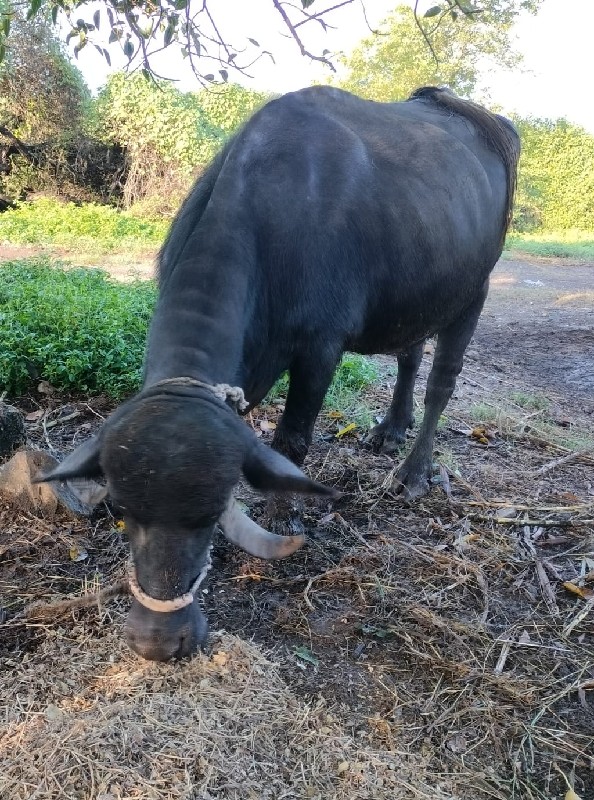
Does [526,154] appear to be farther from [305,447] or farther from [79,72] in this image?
[305,447]

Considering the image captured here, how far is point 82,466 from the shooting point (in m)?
2.23

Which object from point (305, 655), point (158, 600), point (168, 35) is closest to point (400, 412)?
point (305, 655)

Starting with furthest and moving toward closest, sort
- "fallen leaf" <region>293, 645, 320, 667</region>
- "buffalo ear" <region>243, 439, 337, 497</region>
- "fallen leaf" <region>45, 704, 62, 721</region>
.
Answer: "fallen leaf" <region>293, 645, 320, 667</region>, "fallen leaf" <region>45, 704, 62, 721</region>, "buffalo ear" <region>243, 439, 337, 497</region>

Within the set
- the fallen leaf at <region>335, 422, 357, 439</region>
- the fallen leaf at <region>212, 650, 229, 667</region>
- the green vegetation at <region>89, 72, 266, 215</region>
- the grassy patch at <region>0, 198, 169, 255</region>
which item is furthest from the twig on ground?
the green vegetation at <region>89, 72, 266, 215</region>

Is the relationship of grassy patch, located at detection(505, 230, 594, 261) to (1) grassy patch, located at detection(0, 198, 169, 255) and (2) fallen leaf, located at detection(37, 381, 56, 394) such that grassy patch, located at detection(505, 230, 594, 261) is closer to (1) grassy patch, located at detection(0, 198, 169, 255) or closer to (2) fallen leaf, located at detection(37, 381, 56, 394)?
(1) grassy patch, located at detection(0, 198, 169, 255)

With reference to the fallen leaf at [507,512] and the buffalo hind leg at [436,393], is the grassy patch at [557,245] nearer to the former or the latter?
the buffalo hind leg at [436,393]

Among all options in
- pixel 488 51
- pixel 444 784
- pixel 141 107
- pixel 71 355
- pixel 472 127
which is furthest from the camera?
pixel 488 51

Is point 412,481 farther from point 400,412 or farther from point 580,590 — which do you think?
point 580,590

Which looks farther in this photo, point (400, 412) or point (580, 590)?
point (400, 412)

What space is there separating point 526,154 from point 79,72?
53.8ft

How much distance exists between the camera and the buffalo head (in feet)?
6.80

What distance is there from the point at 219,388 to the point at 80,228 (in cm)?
1204

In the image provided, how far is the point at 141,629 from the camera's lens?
232cm

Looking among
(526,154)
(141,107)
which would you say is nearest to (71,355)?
(141,107)
